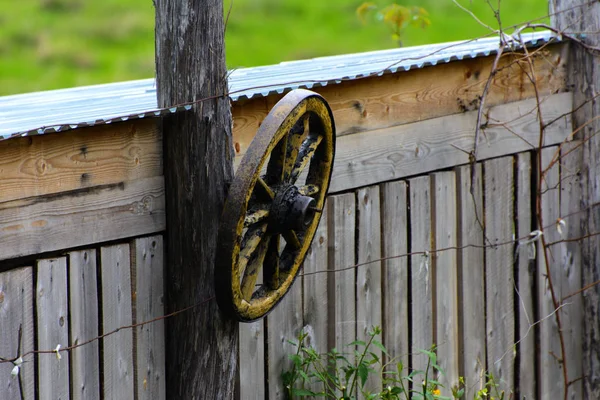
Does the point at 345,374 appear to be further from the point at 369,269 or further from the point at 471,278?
the point at 471,278

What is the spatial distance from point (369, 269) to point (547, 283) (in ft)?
4.17

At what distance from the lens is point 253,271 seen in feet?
10.7

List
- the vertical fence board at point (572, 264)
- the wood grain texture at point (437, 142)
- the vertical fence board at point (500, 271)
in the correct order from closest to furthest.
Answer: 1. the wood grain texture at point (437, 142)
2. the vertical fence board at point (500, 271)
3. the vertical fence board at point (572, 264)

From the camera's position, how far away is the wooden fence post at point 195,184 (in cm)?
320

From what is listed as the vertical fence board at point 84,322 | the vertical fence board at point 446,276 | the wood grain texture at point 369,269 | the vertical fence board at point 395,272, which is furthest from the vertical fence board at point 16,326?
the vertical fence board at point 446,276

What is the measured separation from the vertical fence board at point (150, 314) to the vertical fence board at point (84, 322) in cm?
17

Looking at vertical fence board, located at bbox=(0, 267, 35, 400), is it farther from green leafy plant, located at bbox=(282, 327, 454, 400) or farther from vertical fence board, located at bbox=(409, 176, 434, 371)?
vertical fence board, located at bbox=(409, 176, 434, 371)

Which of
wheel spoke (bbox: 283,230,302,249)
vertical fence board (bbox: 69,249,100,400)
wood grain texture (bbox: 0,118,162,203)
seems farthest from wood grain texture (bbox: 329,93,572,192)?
vertical fence board (bbox: 69,249,100,400)

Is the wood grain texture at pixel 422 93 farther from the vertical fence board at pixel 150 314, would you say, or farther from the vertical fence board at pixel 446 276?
the vertical fence board at pixel 150 314

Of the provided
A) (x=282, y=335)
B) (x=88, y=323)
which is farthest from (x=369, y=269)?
(x=88, y=323)

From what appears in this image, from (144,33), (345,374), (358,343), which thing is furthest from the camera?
(144,33)

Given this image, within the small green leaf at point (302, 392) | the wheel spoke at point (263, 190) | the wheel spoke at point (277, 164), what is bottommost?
the small green leaf at point (302, 392)

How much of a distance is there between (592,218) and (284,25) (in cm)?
1279

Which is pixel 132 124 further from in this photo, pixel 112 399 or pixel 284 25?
pixel 284 25
